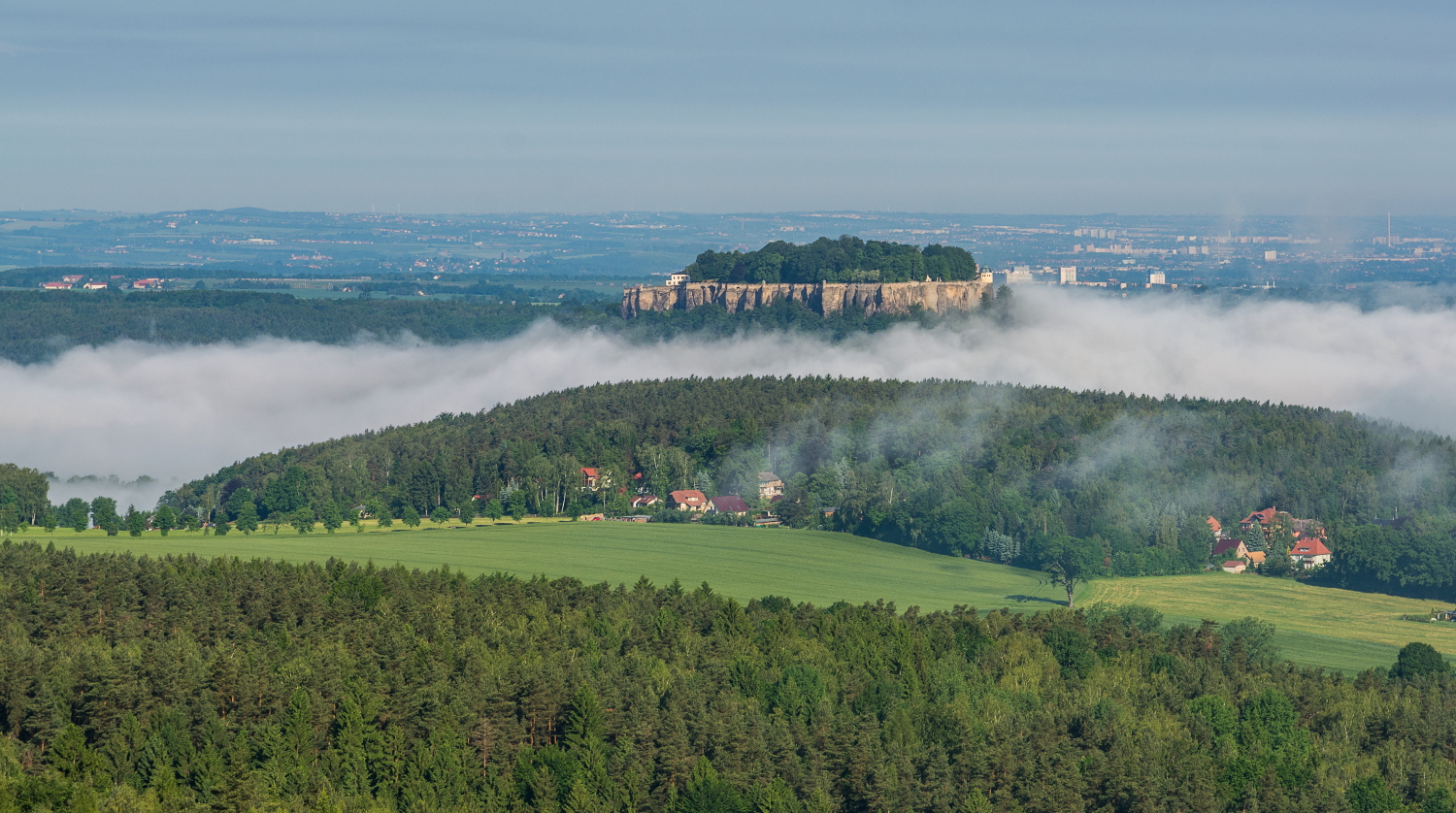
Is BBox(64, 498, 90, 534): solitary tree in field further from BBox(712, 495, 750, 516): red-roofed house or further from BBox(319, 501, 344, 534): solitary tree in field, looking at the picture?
BBox(712, 495, 750, 516): red-roofed house

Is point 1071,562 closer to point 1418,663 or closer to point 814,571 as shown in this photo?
point 814,571

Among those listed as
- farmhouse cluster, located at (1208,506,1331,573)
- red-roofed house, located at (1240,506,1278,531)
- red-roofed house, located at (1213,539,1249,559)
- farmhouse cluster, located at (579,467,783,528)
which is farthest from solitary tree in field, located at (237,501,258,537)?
red-roofed house, located at (1240,506,1278,531)

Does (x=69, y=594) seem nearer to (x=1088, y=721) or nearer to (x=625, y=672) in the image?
(x=625, y=672)

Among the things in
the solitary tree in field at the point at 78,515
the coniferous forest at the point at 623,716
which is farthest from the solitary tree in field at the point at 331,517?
the coniferous forest at the point at 623,716

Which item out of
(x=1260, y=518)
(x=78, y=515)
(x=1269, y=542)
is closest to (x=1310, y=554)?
(x=1269, y=542)

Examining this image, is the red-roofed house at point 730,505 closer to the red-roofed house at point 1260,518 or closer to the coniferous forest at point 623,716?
the red-roofed house at point 1260,518

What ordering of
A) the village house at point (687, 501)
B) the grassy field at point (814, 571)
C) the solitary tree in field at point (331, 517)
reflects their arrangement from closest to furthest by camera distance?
the grassy field at point (814, 571)
the solitary tree in field at point (331, 517)
the village house at point (687, 501)
